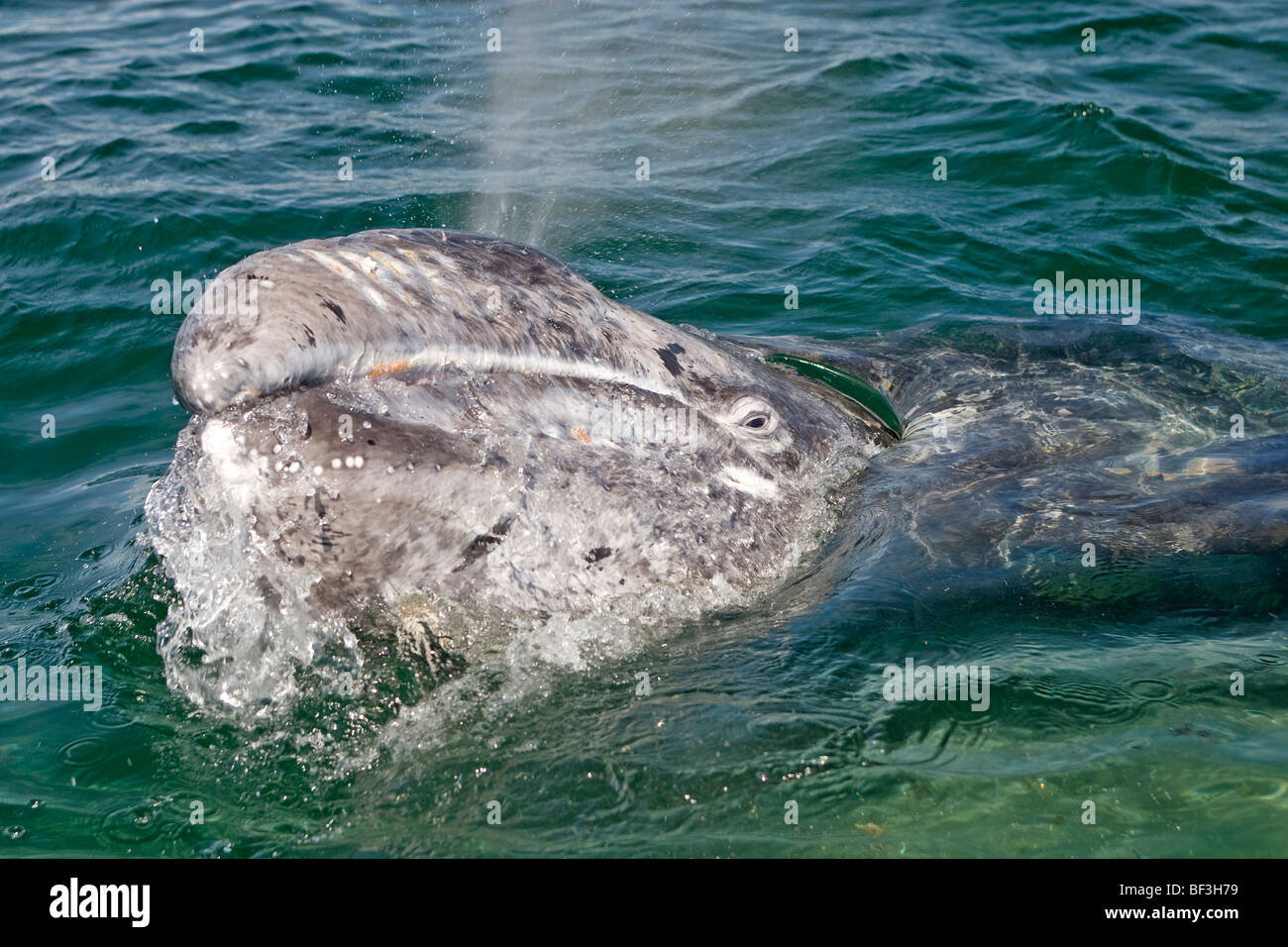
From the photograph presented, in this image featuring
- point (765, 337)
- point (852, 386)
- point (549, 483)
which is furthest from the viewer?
point (765, 337)

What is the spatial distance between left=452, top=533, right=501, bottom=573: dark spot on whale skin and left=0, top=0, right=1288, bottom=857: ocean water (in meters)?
0.53

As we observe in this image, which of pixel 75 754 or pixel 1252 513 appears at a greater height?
pixel 1252 513

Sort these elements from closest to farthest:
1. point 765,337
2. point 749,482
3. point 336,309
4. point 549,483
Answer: point 336,309 → point 549,483 → point 749,482 → point 765,337

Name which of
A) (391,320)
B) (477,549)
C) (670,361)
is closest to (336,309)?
(391,320)

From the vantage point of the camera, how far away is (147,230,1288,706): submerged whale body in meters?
4.73

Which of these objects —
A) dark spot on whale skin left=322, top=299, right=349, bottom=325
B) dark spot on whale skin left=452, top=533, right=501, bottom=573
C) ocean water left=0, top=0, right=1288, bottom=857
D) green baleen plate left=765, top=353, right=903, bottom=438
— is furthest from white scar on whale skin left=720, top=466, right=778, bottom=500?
dark spot on whale skin left=322, top=299, right=349, bottom=325

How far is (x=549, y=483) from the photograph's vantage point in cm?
529

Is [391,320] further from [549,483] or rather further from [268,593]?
[268,593]

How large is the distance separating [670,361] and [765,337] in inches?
138

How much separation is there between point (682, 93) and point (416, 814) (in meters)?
13.9

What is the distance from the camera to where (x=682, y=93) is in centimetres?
1706

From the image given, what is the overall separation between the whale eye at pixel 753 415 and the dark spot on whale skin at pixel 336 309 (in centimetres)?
228
